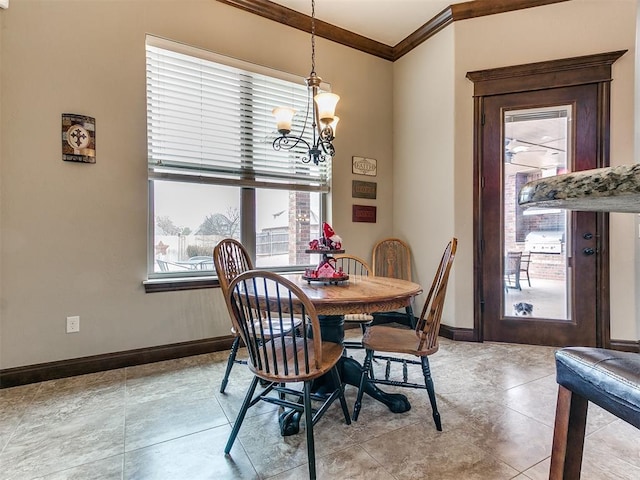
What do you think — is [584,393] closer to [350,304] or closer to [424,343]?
[350,304]

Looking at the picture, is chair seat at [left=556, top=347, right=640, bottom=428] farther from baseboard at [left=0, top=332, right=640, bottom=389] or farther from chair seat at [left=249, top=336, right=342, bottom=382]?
baseboard at [left=0, top=332, right=640, bottom=389]

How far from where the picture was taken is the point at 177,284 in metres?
2.73

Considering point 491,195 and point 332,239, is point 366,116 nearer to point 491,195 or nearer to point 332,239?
point 491,195

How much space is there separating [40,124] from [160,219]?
38.9 inches

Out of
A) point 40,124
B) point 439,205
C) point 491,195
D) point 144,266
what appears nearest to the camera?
point 40,124

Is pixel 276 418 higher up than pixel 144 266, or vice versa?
pixel 144 266

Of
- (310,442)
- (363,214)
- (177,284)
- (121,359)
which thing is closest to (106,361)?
(121,359)

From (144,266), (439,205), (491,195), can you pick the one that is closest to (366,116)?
(439,205)

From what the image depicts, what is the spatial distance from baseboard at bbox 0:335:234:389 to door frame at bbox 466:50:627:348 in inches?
96.3

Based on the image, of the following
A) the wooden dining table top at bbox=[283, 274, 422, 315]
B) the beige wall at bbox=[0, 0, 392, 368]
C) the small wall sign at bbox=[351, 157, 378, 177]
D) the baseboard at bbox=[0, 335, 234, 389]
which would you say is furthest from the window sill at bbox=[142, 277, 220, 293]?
the small wall sign at bbox=[351, 157, 378, 177]

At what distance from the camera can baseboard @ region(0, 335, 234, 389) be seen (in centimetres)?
223

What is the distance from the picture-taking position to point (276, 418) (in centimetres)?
184

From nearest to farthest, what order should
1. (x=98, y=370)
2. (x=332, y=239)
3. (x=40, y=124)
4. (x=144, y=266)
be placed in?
(x=332, y=239), (x=40, y=124), (x=98, y=370), (x=144, y=266)

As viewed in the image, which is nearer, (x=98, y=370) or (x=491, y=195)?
(x=98, y=370)
